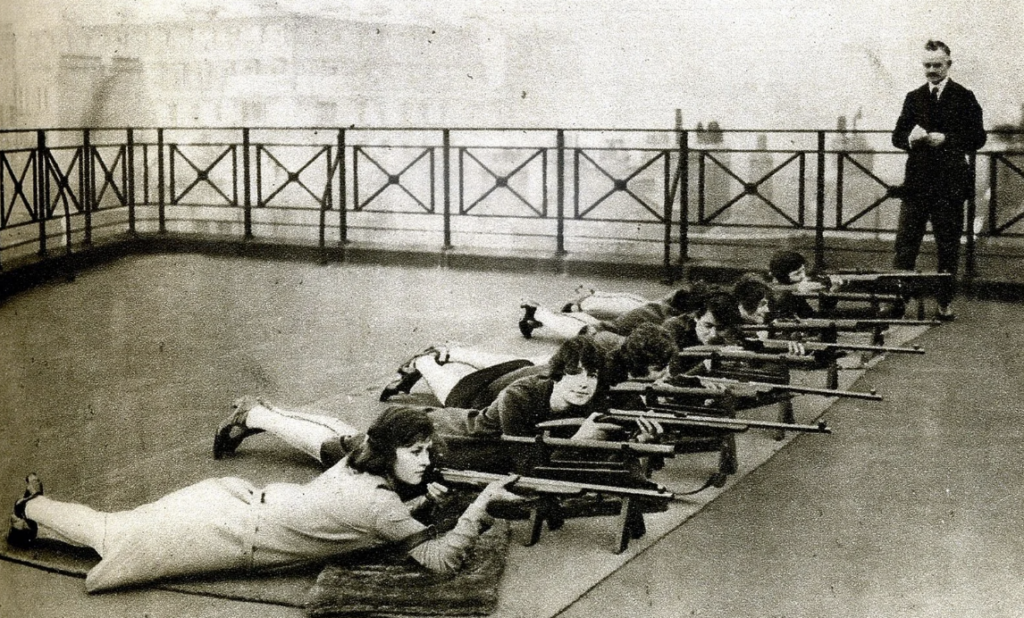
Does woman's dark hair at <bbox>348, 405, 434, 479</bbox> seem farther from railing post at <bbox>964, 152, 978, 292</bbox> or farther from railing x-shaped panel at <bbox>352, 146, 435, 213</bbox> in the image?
railing x-shaped panel at <bbox>352, 146, 435, 213</bbox>

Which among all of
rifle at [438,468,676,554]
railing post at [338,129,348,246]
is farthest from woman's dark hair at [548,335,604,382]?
railing post at [338,129,348,246]

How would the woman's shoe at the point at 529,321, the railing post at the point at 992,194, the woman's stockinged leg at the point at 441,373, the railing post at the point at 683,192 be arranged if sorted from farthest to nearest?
the railing post at the point at 683,192 < the railing post at the point at 992,194 < the woman's shoe at the point at 529,321 < the woman's stockinged leg at the point at 441,373

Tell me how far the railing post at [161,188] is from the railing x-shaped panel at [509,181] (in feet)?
7.19

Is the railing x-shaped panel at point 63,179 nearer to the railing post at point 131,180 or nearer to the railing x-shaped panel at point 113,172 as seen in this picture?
the railing x-shaped panel at point 113,172

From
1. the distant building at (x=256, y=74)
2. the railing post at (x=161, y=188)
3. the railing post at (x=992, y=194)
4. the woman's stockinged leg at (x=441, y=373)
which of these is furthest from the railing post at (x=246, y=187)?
the railing post at (x=992, y=194)

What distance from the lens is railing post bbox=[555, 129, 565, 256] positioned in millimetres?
8641

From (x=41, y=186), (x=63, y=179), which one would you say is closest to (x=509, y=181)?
(x=63, y=179)

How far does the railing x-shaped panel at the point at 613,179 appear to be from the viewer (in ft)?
27.2

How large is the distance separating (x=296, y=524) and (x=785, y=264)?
360 cm

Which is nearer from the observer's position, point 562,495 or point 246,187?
point 562,495

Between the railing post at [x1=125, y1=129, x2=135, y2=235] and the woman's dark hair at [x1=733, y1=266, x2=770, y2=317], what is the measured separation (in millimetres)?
5406

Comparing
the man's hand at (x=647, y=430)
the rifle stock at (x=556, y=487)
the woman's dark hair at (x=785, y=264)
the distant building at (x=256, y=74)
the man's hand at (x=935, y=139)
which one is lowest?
the rifle stock at (x=556, y=487)

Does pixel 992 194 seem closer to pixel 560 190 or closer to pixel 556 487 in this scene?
pixel 560 190

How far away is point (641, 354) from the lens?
13.7 feet
